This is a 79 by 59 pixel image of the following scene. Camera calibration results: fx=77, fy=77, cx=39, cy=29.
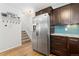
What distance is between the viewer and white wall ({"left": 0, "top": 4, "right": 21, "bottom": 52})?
3496mm

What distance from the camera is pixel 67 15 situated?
2.78m

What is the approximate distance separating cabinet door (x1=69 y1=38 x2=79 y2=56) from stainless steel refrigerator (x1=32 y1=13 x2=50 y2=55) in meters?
0.81

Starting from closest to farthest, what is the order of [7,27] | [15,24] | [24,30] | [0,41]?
1. [0,41]
2. [7,27]
3. [15,24]
4. [24,30]

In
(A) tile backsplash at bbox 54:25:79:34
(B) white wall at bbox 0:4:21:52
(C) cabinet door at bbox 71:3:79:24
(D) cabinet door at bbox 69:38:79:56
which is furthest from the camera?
(B) white wall at bbox 0:4:21:52

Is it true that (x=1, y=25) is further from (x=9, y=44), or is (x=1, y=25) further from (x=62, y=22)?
(x=62, y=22)

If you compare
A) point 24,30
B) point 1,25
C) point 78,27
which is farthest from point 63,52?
point 24,30

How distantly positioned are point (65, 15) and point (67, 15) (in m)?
0.09

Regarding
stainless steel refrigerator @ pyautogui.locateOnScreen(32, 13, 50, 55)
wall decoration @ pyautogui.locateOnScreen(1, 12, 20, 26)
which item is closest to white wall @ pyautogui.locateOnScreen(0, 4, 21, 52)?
wall decoration @ pyautogui.locateOnScreen(1, 12, 20, 26)

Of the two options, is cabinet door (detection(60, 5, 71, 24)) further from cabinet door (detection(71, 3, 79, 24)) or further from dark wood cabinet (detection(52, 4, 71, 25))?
cabinet door (detection(71, 3, 79, 24))

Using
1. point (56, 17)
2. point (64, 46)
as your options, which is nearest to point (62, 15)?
point (56, 17)

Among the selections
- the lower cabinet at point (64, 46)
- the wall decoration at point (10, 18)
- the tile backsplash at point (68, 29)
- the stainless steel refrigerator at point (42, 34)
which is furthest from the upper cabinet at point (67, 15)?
the wall decoration at point (10, 18)

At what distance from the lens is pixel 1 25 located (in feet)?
11.3

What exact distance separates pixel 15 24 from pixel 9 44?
1119 mm

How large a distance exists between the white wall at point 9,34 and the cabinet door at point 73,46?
284 cm
